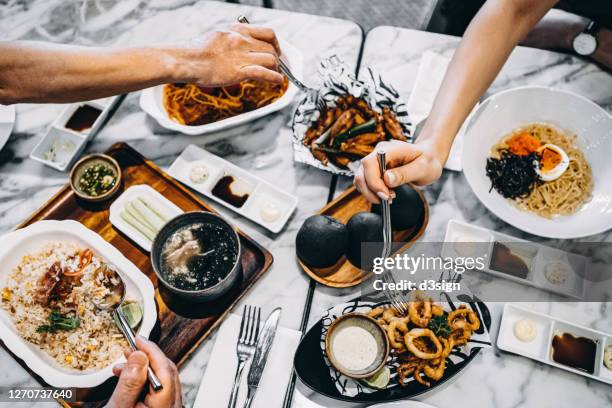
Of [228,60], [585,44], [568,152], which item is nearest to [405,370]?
[568,152]

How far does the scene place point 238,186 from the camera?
2131 millimetres

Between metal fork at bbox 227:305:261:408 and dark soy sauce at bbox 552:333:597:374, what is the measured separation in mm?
1244

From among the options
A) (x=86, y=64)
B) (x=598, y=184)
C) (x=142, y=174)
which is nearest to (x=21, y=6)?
(x=86, y=64)

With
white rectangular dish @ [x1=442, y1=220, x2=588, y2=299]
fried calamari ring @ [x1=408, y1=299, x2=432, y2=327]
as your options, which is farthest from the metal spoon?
white rectangular dish @ [x1=442, y1=220, x2=588, y2=299]

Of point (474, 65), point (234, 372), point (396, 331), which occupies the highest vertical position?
point (474, 65)

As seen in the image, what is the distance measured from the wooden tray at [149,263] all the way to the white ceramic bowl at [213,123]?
0.23 meters

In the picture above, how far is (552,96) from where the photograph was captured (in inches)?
82.8

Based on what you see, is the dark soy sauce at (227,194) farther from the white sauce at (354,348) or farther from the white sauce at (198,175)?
the white sauce at (354,348)

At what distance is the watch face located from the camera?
91.0 inches

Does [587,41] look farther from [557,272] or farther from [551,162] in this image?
[557,272]

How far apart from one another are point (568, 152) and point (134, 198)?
6.83 ft

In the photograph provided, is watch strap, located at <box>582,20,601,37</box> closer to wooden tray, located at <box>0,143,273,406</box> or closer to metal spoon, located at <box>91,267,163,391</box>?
wooden tray, located at <box>0,143,273,406</box>

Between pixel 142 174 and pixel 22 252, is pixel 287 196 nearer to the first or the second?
pixel 142 174

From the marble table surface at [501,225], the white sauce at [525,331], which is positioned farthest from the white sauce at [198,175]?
the white sauce at [525,331]
